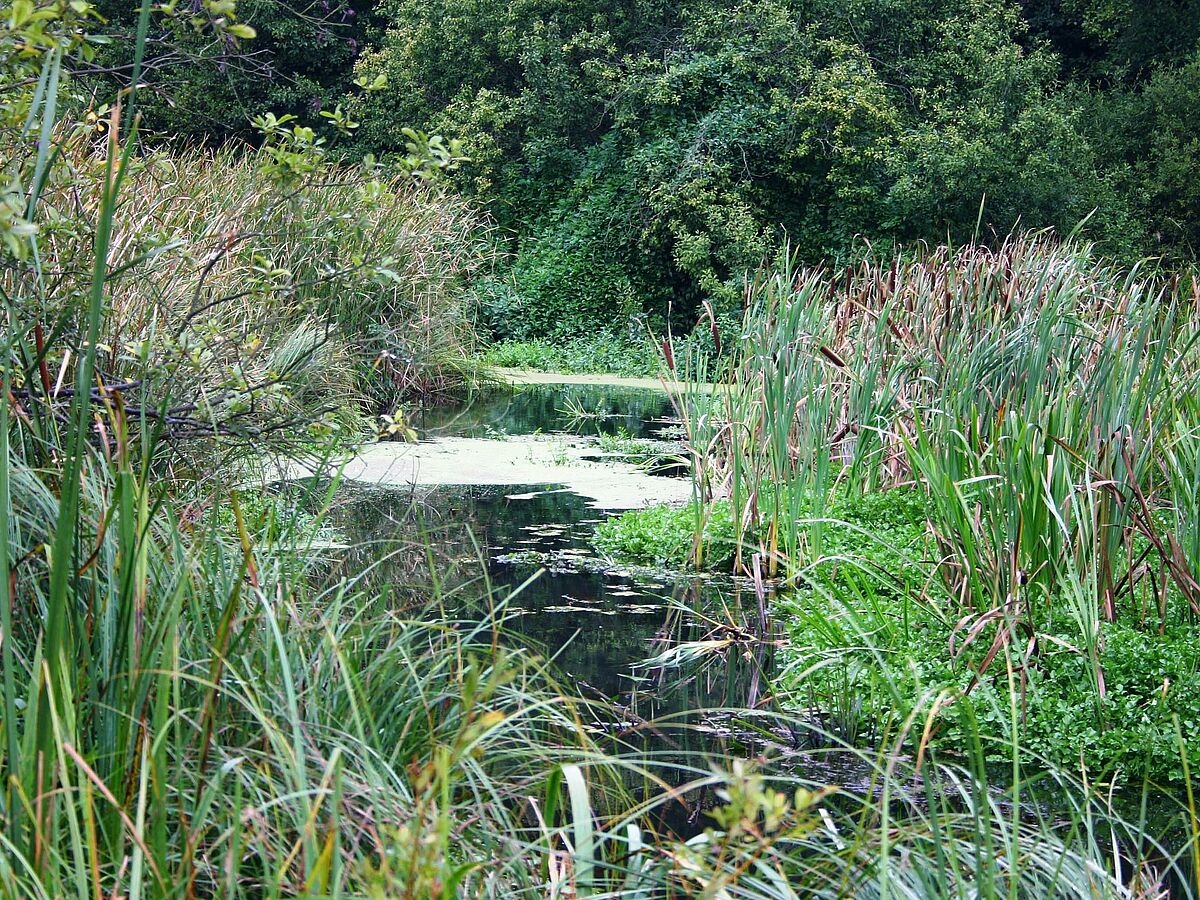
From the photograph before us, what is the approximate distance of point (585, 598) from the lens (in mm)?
4676

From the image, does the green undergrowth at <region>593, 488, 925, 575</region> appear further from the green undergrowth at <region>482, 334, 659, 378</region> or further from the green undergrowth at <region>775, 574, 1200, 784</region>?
the green undergrowth at <region>482, 334, 659, 378</region>

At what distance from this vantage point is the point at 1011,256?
5.66 m

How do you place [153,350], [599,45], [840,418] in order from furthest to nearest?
1. [599,45]
2. [840,418]
3. [153,350]

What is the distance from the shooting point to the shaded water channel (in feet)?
11.0

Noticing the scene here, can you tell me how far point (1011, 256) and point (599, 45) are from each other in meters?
11.6

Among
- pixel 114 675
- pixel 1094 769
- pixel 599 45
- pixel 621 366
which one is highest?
pixel 599 45

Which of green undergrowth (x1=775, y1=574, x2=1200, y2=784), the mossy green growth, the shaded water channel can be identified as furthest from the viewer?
the mossy green growth

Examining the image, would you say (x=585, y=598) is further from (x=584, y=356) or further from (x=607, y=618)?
(x=584, y=356)

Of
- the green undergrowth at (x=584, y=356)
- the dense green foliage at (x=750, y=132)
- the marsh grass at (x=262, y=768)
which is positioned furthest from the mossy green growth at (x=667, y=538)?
the dense green foliage at (x=750, y=132)

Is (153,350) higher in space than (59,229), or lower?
lower

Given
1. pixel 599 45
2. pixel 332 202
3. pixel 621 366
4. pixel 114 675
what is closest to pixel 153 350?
pixel 114 675

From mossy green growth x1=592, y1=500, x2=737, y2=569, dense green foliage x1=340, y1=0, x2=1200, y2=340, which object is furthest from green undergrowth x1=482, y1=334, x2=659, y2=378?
mossy green growth x1=592, y1=500, x2=737, y2=569

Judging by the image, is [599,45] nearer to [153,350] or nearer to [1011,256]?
[1011,256]

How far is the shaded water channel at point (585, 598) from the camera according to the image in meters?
3.36
